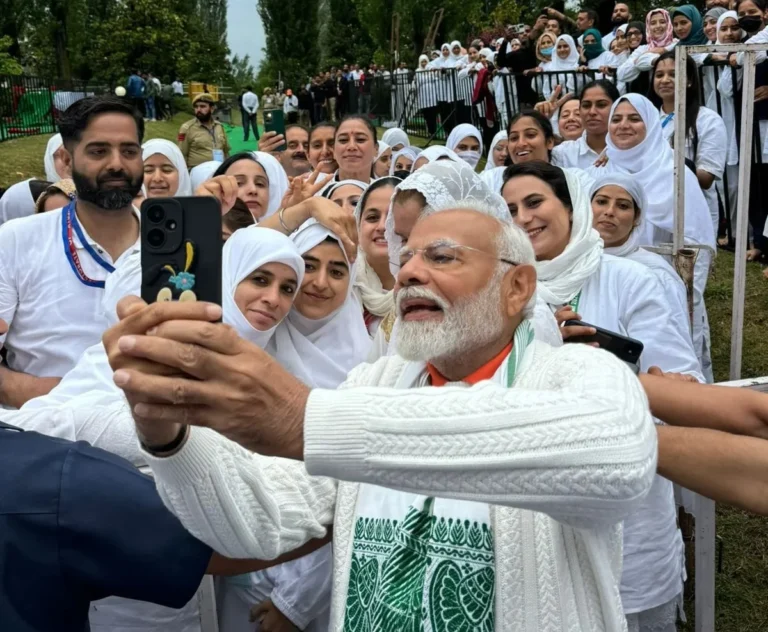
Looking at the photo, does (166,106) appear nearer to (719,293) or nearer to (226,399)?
(719,293)

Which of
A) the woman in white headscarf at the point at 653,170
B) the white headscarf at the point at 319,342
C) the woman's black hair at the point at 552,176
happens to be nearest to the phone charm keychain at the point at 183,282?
the white headscarf at the point at 319,342

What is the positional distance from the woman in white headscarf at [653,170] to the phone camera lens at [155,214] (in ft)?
15.6

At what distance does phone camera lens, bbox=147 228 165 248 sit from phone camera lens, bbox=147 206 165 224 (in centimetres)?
2

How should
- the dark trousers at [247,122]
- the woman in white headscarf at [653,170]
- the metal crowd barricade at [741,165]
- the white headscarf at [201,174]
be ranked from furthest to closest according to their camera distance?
1. the dark trousers at [247,122]
2. the white headscarf at [201,174]
3. the woman in white headscarf at [653,170]
4. the metal crowd barricade at [741,165]

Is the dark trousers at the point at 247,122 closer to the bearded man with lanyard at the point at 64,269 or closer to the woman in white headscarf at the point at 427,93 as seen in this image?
the woman in white headscarf at the point at 427,93

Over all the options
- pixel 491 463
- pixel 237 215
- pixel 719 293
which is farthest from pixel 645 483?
pixel 719 293

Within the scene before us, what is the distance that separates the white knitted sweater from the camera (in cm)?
126

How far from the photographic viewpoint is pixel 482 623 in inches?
66.4

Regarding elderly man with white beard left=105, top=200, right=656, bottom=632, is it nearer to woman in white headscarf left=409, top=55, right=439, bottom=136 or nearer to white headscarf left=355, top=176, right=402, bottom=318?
white headscarf left=355, top=176, right=402, bottom=318

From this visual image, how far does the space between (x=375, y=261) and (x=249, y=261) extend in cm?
96

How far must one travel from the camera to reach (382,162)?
692 centimetres

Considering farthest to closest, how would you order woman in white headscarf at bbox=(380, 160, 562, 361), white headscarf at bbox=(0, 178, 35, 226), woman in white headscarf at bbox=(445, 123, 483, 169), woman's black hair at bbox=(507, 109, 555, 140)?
woman in white headscarf at bbox=(445, 123, 483, 169), woman's black hair at bbox=(507, 109, 555, 140), white headscarf at bbox=(0, 178, 35, 226), woman in white headscarf at bbox=(380, 160, 562, 361)

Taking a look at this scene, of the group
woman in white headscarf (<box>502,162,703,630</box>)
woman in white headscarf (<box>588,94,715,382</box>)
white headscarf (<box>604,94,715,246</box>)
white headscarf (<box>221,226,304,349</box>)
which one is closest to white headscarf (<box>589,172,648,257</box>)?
woman in white headscarf (<box>502,162,703,630</box>)

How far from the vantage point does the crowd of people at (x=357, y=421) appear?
1.26 m
